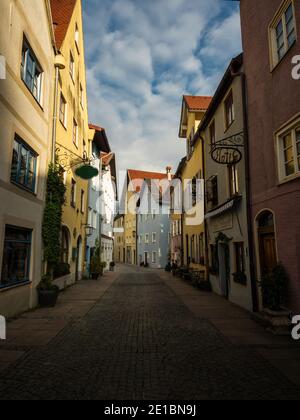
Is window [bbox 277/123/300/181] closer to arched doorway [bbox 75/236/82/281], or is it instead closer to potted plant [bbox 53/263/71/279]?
potted plant [bbox 53/263/71/279]

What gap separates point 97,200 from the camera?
25.9m

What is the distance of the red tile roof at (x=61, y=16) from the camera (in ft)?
46.6

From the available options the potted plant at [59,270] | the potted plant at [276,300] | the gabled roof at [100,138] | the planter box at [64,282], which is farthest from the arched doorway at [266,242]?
the gabled roof at [100,138]

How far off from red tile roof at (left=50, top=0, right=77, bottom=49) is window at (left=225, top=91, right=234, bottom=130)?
7.80 m

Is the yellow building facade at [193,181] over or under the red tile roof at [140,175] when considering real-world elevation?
under

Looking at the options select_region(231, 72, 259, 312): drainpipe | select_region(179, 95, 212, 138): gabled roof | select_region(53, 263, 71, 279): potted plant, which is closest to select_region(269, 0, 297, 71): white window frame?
select_region(231, 72, 259, 312): drainpipe

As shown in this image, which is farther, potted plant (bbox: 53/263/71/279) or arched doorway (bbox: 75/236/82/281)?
arched doorway (bbox: 75/236/82/281)

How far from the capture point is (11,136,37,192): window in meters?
8.91

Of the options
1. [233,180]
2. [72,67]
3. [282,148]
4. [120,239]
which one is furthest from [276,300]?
[120,239]

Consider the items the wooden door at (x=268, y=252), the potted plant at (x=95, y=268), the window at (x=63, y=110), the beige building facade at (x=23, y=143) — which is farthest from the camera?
the potted plant at (x=95, y=268)

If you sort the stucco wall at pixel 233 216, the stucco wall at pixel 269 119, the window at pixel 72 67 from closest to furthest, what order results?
1. the stucco wall at pixel 269 119
2. the stucco wall at pixel 233 216
3. the window at pixel 72 67

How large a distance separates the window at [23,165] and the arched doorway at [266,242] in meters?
7.37

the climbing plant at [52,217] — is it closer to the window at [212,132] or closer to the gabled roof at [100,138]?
the window at [212,132]
